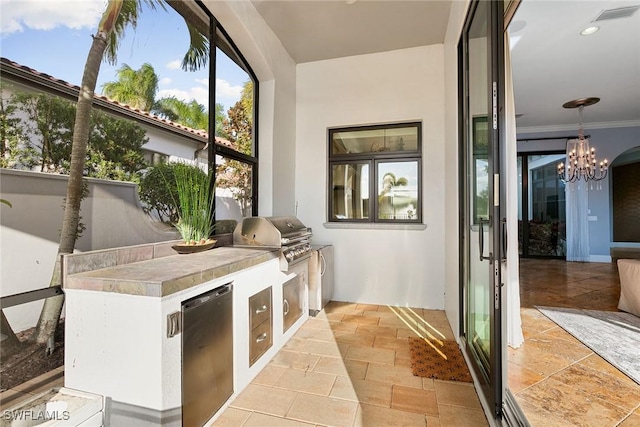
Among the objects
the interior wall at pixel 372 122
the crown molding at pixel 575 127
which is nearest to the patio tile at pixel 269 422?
the interior wall at pixel 372 122

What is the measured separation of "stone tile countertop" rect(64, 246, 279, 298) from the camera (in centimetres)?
138

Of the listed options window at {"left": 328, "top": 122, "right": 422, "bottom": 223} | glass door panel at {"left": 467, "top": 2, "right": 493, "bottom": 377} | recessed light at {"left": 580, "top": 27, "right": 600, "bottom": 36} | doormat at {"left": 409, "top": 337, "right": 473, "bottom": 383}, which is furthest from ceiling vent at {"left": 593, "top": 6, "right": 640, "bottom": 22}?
doormat at {"left": 409, "top": 337, "right": 473, "bottom": 383}

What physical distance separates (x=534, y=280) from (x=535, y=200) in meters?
3.36

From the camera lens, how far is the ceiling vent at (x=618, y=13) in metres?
2.83

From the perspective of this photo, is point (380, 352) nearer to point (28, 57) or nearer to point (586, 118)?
point (28, 57)

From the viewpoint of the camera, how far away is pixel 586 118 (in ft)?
20.0

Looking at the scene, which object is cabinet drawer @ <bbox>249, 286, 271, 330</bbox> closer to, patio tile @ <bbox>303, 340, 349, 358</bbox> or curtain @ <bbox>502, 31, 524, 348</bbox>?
patio tile @ <bbox>303, 340, 349, 358</bbox>

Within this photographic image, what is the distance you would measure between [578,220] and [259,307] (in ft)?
25.6

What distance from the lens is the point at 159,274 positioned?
1528 millimetres

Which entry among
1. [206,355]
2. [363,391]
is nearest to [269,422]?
[206,355]

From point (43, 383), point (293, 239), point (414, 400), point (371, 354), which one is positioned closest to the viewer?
point (43, 383)

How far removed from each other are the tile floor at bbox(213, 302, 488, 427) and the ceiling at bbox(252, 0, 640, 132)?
347 centimetres

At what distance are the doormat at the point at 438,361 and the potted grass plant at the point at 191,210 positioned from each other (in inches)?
78.4

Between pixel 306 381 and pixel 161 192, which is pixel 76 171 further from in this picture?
pixel 306 381
